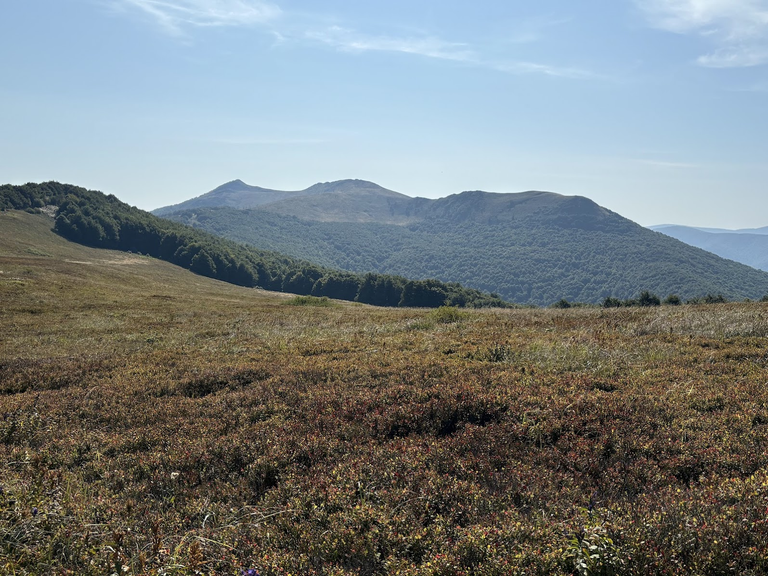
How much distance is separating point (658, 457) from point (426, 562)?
3.28 meters

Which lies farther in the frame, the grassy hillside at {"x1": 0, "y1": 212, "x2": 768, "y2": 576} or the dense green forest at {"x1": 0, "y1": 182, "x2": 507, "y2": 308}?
the dense green forest at {"x1": 0, "y1": 182, "x2": 507, "y2": 308}

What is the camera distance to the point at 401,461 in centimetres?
512

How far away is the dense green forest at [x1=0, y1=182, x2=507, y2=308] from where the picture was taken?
4382 inches

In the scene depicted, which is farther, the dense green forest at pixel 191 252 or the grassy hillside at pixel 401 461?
the dense green forest at pixel 191 252

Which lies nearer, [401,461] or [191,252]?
[401,461]

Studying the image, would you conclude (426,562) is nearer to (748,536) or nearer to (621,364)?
(748,536)

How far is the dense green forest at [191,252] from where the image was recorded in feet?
365

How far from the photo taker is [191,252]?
124188 mm

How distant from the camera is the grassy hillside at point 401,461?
3.43 m

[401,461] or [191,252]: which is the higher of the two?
[191,252]

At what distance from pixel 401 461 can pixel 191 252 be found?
13216cm

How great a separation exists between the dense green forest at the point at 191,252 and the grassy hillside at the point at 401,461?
97.1m

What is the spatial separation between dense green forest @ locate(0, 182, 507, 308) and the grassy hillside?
9705 centimetres

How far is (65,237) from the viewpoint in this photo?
10531 centimetres
